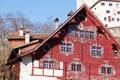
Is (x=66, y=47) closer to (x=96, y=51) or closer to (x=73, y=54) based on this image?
(x=73, y=54)

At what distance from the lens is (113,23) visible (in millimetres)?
113625

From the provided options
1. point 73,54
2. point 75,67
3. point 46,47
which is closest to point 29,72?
point 46,47

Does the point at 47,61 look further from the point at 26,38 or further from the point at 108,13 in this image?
the point at 108,13

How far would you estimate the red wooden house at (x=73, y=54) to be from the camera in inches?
1766

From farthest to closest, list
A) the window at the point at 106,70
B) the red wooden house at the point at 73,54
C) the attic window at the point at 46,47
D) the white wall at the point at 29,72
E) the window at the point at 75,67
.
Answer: the window at the point at 106,70
the window at the point at 75,67
the attic window at the point at 46,47
the red wooden house at the point at 73,54
the white wall at the point at 29,72

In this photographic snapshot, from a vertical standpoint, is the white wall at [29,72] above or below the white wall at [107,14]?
below

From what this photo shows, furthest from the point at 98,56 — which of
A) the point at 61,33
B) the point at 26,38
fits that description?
the point at 26,38

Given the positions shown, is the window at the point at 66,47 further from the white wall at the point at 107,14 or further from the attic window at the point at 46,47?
the white wall at the point at 107,14

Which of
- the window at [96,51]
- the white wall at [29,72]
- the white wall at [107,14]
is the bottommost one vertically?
the white wall at [29,72]

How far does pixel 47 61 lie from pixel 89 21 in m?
7.50

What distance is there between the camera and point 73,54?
47062 mm

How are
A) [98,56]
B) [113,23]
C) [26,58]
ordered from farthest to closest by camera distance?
[113,23] → [98,56] → [26,58]

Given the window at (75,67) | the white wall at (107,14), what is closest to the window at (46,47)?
the window at (75,67)

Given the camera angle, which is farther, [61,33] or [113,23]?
[113,23]
